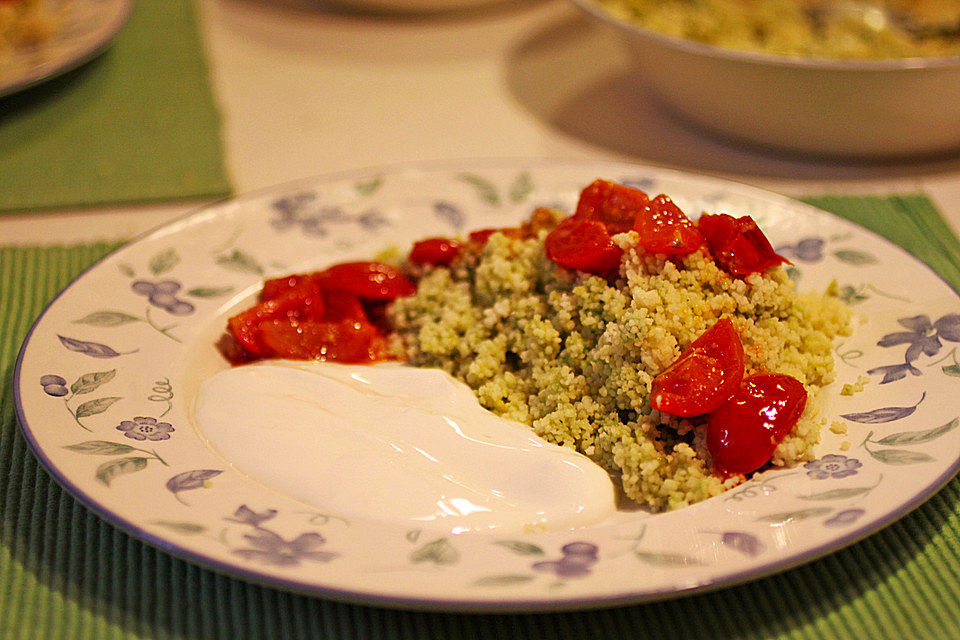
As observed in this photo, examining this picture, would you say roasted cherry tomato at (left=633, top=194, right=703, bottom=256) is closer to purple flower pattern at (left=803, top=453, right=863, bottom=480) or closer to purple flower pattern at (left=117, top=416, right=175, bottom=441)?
purple flower pattern at (left=803, top=453, right=863, bottom=480)

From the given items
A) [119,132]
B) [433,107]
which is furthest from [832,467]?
[119,132]

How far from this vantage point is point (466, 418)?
1.32m

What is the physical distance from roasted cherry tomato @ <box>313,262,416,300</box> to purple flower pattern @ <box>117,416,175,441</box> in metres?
0.46

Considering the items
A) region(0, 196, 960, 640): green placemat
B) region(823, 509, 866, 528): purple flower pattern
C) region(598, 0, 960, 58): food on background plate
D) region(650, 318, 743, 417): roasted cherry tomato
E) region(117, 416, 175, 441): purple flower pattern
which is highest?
region(598, 0, 960, 58): food on background plate

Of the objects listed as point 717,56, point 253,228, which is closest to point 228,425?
point 253,228

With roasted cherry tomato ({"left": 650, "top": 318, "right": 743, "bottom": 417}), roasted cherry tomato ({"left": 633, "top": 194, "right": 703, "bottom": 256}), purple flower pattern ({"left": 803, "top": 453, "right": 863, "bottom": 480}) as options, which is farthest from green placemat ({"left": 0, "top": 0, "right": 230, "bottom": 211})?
purple flower pattern ({"left": 803, "top": 453, "right": 863, "bottom": 480})

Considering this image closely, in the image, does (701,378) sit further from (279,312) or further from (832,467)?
(279,312)

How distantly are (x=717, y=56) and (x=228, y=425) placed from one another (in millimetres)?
1468

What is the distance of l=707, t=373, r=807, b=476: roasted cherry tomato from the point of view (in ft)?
3.85

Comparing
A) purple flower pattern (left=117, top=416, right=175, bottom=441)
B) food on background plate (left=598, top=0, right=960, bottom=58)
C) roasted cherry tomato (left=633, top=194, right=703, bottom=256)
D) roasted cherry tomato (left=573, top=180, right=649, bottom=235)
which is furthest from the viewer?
food on background plate (left=598, top=0, right=960, bottom=58)

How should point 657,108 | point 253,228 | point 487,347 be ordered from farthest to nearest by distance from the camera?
point 657,108
point 253,228
point 487,347

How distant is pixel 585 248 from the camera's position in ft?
4.55

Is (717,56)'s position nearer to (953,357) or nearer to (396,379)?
(953,357)

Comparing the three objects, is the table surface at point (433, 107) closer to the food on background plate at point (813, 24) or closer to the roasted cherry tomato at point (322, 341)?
the food on background plate at point (813, 24)
